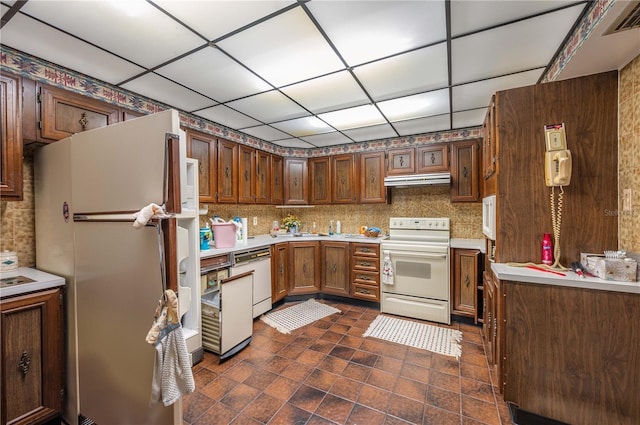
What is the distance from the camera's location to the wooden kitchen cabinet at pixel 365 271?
3.51m

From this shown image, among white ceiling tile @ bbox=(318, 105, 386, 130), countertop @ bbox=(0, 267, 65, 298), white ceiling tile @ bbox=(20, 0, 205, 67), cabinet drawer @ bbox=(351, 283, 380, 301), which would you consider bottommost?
cabinet drawer @ bbox=(351, 283, 380, 301)

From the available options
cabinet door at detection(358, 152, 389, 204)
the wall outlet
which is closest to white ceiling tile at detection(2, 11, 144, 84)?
cabinet door at detection(358, 152, 389, 204)

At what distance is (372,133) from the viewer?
144 inches

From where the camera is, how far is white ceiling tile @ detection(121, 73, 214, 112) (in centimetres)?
217

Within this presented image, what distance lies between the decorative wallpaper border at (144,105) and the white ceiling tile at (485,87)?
885 millimetres

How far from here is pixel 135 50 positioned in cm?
175

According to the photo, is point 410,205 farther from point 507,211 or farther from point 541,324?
point 541,324

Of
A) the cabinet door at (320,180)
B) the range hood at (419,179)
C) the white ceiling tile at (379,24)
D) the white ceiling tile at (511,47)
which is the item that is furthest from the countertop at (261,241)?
the white ceiling tile at (511,47)

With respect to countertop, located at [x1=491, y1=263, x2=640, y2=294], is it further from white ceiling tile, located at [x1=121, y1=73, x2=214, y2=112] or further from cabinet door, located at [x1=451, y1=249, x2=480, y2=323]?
white ceiling tile, located at [x1=121, y1=73, x2=214, y2=112]

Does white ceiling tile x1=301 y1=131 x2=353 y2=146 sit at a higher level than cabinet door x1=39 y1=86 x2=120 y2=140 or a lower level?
higher

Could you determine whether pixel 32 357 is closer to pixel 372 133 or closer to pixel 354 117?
pixel 354 117

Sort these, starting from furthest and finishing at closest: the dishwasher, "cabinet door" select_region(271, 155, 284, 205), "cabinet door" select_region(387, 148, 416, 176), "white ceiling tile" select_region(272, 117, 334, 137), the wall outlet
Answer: "cabinet door" select_region(271, 155, 284, 205) < "cabinet door" select_region(387, 148, 416, 176) < "white ceiling tile" select_region(272, 117, 334, 137) < the dishwasher < the wall outlet

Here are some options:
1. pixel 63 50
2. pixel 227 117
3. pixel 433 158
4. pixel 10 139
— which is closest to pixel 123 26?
pixel 63 50

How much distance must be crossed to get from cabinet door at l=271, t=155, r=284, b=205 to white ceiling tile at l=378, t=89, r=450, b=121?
187cm
